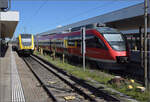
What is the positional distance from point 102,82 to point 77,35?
25.6ft

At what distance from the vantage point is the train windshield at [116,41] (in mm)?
11266

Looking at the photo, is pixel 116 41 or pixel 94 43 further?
pixel 94 43

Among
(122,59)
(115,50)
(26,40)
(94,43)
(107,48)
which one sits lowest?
(122,59)

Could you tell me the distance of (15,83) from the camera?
8.90 m

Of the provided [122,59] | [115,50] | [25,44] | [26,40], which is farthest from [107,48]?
[26,40]

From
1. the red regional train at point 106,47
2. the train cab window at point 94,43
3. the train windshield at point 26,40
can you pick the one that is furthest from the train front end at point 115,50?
the train windshield at point 26,40

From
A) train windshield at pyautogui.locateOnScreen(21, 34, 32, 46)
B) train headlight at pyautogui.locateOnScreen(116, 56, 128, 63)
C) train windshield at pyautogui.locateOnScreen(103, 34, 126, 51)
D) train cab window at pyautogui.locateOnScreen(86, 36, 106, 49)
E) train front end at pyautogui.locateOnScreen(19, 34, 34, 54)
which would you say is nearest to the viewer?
train headlight at pyautogui.locateOnScreen(116, 56, 128, 63)

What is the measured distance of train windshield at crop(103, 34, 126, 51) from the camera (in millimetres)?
11266

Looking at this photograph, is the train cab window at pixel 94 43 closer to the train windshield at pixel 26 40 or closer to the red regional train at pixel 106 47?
the red regional train at pixel 106 47

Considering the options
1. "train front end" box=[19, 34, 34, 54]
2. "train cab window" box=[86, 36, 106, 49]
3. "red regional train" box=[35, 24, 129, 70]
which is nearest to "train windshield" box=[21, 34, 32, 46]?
"train front end" box=[19, 34, 34, 54]

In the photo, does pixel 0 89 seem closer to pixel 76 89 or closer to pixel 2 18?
pixel 76 89

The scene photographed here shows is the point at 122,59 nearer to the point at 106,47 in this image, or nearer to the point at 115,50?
the point at 115,50

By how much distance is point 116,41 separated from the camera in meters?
11.6

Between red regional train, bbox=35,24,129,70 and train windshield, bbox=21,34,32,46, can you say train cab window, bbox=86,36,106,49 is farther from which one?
train windshield, bbox=21,34,32,46
